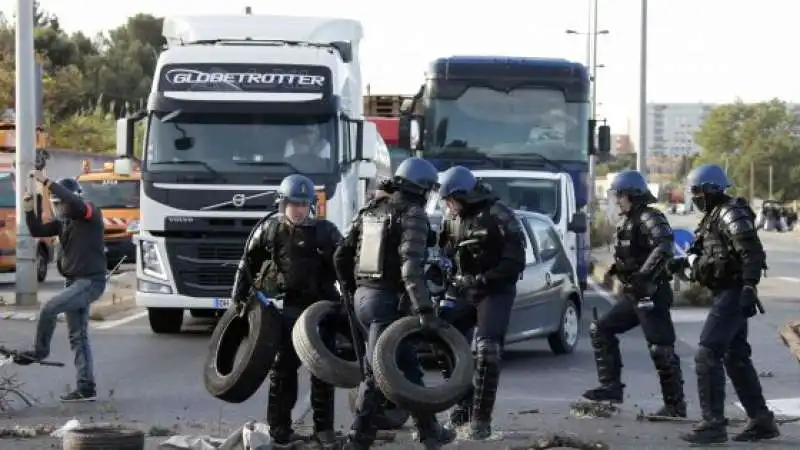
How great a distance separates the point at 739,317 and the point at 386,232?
2.52 m

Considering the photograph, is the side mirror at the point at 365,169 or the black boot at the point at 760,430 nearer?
the black boot at the point at 760,430

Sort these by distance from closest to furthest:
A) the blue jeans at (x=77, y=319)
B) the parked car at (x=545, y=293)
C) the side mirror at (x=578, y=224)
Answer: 1. the blue jeans at (x=77, y=319)
2. the parked car at (x=545, y=293)
3. the side mirror at (x=578, y=224)

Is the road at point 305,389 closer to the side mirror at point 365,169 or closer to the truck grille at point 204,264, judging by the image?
the truck grille at point 204,264

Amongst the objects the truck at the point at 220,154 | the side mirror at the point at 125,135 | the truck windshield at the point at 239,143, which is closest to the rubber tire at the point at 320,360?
the truck at the point at 220,154

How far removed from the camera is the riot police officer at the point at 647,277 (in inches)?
435

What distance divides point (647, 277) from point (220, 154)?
21.7 ft

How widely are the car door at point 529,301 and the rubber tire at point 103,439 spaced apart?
5.89 metres

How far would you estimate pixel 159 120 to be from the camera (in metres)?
16.6

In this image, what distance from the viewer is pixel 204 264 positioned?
16.5m

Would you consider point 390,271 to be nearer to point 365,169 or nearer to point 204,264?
point 204,264

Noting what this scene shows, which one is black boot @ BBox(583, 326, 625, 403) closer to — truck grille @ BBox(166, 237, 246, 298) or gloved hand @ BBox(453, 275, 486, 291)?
gloved hand @ BBox(453, 275, 486, 291)

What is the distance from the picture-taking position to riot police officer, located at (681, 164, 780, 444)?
9984mm

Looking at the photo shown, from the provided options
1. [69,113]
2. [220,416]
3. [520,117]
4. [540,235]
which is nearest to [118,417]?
[220,416]

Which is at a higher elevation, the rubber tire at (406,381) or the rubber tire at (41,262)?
the rubber tire at (406,381)
